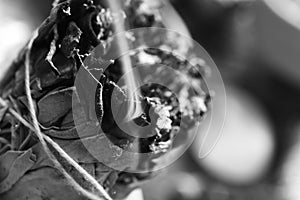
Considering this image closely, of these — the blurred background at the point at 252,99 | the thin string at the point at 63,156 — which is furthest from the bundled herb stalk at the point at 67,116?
the blurred background at the point at 252,99

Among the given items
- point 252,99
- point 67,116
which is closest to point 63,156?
point 67,116

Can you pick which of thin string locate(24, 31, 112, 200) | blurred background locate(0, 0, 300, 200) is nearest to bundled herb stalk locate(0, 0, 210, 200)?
thin string locate(24, 31, 112, 200)

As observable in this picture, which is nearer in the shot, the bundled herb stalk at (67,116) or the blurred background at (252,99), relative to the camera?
the bundled herb stalk at (67,116)

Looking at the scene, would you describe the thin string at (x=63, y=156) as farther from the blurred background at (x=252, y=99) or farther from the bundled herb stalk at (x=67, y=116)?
the blurred background at (x=252, y=99)

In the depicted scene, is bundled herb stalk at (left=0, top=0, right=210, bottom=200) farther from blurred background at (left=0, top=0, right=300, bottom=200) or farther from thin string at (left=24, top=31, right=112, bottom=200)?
blurred background at (left=0, top=0, right=300, bottom=200)

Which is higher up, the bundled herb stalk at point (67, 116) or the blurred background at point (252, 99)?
the bundled herb stalk at point (67, 116)

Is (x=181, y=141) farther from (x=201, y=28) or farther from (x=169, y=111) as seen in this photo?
(x=201, y=28)

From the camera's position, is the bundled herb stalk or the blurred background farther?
the blurred background

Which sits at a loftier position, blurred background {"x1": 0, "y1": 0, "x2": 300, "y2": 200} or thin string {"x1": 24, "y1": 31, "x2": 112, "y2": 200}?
thin string {"x1": 24, "y1": 31, "x2": 112, "y2": 200}
